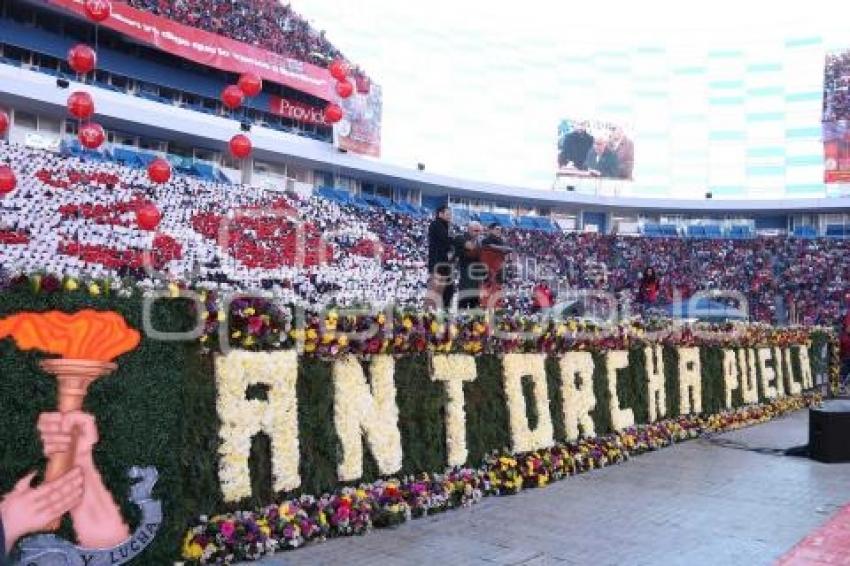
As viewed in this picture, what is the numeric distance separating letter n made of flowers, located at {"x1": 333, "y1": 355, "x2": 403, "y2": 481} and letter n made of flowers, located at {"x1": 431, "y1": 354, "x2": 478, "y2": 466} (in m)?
0.66

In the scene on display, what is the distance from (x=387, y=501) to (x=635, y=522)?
202cm

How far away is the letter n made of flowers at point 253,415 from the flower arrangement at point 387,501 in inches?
8.0

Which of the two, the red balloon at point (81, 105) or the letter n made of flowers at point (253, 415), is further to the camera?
the red balloon at point (81, 105)

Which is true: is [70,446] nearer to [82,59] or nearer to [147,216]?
[82,59]

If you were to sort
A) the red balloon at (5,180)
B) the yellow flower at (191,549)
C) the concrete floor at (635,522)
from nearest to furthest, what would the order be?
the yellow flower at (191,549) → the concrete floor at (635,522) → the red balloon at (5,180)

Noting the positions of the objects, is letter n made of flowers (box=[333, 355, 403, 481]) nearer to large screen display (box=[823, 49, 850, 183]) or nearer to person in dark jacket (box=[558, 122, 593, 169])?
person in dark jacket (box=[558, 122, 593, 169])

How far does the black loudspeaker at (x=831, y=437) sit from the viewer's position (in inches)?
372

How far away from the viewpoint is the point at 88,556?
4.07 metres

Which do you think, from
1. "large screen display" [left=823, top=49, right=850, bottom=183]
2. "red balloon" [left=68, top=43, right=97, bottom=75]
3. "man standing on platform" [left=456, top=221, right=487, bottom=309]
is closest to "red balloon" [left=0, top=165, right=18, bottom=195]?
"red balloon" [left=68, top=43, right=97, bottom=75]

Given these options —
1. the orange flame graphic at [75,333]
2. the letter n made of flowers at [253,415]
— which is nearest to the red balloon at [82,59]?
the letter n made of flowers at [253,415]

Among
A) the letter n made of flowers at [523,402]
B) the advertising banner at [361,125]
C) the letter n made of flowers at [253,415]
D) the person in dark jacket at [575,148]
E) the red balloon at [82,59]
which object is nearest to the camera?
the letter n made of flowers at [253,415]

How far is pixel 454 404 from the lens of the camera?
6871mm

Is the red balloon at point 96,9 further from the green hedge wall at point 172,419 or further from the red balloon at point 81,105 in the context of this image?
the green hedge wall at point 172,419

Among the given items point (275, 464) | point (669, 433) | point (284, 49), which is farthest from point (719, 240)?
point (275, 464)
